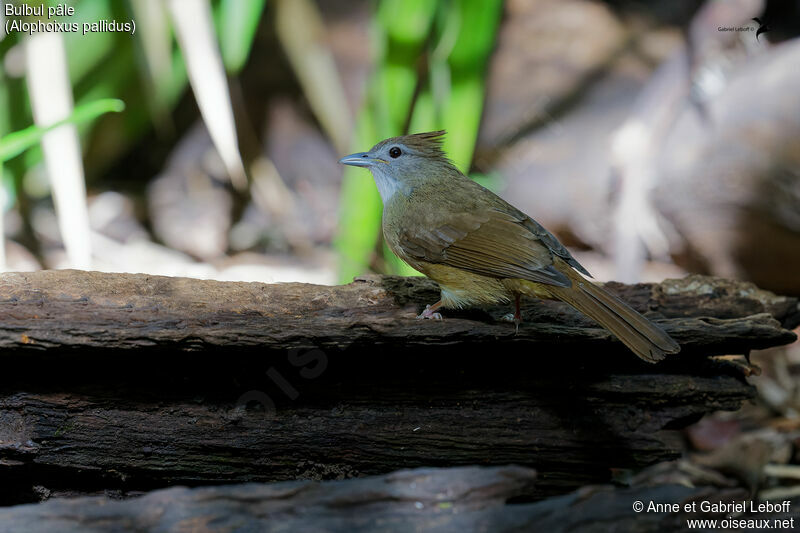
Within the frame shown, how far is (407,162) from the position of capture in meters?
3.68

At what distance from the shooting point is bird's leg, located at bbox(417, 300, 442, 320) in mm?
2967

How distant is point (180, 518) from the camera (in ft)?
6.76

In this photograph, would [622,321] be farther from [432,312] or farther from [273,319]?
[273,319]

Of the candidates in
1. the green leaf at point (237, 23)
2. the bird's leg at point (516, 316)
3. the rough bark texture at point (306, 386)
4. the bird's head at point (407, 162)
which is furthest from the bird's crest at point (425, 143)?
the green leaf at point (237, 23)

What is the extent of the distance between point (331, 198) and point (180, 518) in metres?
5.14

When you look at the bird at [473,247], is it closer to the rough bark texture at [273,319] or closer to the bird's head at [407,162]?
the bird's head at [407,162]

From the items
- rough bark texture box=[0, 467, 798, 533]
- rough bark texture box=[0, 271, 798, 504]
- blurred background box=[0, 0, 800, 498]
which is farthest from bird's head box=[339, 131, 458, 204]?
rough bark texture box=[0, 467, 798, 533]

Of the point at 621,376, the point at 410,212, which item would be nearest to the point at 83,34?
the point at 410,212

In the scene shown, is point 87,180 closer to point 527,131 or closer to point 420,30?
point 420,30

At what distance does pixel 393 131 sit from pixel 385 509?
3699mm

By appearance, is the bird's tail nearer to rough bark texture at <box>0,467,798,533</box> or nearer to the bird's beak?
rough bark texture at <box>0,467,798,533</box>

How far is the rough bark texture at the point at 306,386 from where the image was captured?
260 centimetres

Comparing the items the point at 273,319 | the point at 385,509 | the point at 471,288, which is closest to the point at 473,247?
the point at 471,288

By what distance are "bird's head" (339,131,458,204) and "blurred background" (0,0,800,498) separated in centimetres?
162
